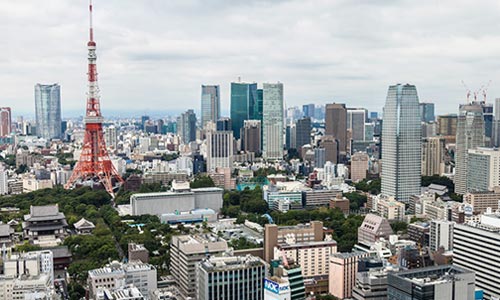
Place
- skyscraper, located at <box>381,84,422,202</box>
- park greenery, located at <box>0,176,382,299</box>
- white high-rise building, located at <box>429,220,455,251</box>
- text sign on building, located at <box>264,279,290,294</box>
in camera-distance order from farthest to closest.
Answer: skyscraper, located at <box>381,84,422,202</box>, white high-rise building, located at <box>429,220,455,251</box>, park greenery, located at <box>0,176,382,299</box>, text sign on building, located at <box>264,279,290,294</box>

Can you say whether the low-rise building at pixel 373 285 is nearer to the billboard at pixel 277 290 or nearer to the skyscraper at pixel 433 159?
the billboard at pixel 277 290

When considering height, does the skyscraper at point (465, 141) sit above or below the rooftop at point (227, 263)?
above

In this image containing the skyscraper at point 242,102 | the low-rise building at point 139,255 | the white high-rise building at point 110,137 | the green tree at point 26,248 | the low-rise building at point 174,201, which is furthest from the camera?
the skyscraper at point 242,102

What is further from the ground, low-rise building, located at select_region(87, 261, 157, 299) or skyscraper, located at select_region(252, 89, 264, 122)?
skyscraper, located at select_region(252, 89, 264, 122)

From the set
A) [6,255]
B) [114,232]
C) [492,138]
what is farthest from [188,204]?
[492,138]

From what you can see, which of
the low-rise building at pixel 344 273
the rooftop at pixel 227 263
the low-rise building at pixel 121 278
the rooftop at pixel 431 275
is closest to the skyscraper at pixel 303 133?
the low-rise building at pixel 344 273

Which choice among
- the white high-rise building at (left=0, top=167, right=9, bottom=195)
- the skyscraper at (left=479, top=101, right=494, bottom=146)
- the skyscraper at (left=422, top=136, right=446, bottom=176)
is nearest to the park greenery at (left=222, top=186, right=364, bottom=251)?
the skyscraper at (left=422, top=136, right=446, bottom=176)

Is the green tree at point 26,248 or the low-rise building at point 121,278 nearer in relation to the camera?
the low-rise building at point 121,278

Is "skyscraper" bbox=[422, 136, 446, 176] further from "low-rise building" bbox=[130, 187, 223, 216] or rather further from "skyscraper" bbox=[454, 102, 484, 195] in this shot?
"low-rise building" bbox=[130, 187, 223, 216]
